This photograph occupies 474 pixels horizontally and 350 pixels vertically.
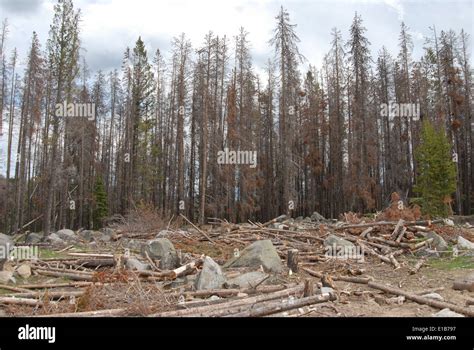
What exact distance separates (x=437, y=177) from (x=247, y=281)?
60.9ft

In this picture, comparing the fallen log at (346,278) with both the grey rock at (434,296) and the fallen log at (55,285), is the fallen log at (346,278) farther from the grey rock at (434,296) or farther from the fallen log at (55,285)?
the fallen log at (55,285)

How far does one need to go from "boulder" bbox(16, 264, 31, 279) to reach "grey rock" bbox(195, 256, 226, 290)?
4482 millimetres

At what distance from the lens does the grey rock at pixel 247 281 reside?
7875 millimetres

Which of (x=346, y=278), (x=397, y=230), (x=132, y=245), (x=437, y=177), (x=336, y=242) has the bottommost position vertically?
(x=346, y=278)

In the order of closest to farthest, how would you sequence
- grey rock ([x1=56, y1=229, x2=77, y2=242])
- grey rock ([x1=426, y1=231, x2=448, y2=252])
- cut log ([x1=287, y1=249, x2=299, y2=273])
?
cut log ([x1=287, y1=249, x2=299, y2=273]) < grey rock ([x1=426, y1=231, x2=448, y2=252]) < grey rock ([x1=56, y1=229, x2=77, y2=242])

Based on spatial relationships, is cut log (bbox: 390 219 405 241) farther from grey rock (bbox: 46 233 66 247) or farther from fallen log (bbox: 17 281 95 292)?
grey rock (bbox: 46 233 66 247)

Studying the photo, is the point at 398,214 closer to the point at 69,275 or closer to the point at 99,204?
the point at 69,275

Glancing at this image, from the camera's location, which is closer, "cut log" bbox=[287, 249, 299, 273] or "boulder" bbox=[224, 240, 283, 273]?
"boulder" bbox=[224, 240, 283, 273]

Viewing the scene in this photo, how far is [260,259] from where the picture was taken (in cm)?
980

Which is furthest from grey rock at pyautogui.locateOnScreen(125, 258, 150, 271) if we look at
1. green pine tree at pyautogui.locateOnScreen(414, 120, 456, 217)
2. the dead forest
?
green pine tree at pyautogui.locateOnScreen(414, 120, 456, 217)

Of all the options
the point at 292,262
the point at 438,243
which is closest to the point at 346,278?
the point at 292,262

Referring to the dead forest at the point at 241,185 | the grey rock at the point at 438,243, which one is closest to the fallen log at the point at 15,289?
the dead forest at the point at 241,185

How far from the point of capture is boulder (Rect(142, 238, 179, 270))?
10.2 meters

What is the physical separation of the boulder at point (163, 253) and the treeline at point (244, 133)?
14.9 meters
